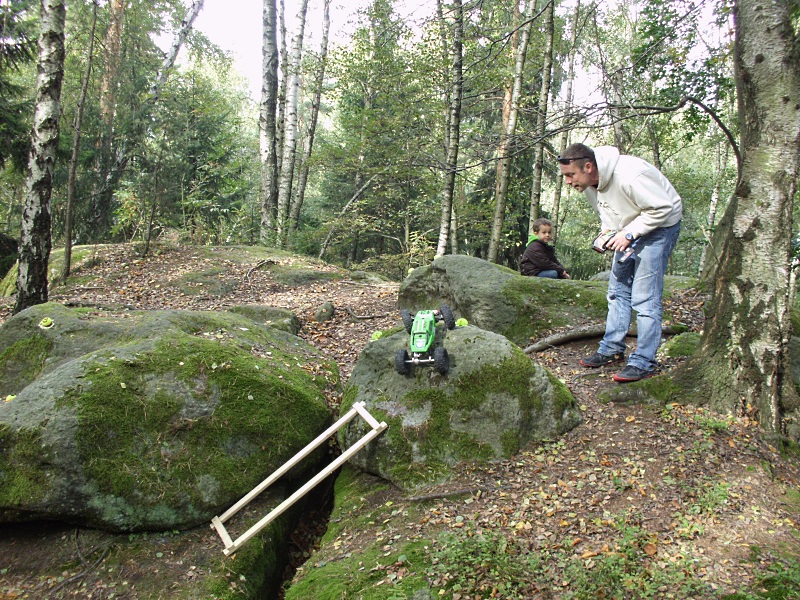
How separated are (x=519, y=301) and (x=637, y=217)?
2445 mm

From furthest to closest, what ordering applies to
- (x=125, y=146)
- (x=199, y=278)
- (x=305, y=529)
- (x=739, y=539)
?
(x=125, y=146)
(x=199, y=278)
(x=305, y=529)
(x=739, y=539)

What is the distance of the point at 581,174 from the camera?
4266 mm

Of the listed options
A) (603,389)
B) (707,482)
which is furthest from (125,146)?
(707,482)

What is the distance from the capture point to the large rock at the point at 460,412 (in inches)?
157

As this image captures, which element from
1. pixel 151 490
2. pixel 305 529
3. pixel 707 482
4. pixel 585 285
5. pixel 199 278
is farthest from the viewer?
pixel 199 278

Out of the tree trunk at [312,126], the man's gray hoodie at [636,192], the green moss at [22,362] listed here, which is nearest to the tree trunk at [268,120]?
the tree trunk at [312,126]

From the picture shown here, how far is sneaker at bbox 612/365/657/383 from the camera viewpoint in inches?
173

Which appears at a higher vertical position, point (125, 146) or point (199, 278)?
point (125, 146)

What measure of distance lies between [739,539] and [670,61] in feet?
28.9

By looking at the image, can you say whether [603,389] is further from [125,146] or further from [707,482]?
[125,146]

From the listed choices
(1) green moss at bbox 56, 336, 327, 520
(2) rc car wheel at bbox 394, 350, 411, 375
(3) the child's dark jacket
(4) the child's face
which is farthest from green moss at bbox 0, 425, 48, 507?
(4) the child's face

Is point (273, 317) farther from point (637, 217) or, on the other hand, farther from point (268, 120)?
point (268, 120)

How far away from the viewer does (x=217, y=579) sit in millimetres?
3568

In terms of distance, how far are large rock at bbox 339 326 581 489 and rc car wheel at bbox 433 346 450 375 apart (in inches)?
4.1
